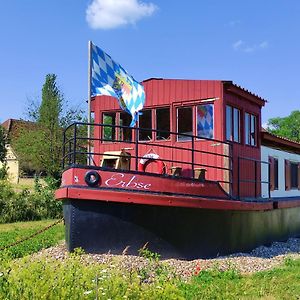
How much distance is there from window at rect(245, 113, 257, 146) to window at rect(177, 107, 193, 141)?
1.75 meters

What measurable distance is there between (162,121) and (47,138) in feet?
95.9

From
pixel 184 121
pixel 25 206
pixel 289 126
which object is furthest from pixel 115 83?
pixel 289 126

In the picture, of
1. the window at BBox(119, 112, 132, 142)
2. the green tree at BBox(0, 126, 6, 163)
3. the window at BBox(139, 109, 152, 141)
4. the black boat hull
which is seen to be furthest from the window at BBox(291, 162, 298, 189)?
the green tree at BBox(0, 126, 6, 163)

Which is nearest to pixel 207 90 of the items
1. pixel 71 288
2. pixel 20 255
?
pixel 20 255

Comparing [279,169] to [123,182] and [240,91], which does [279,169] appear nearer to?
[240,91]

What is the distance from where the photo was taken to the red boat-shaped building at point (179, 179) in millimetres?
8188

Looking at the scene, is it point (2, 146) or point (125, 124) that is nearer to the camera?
point (125, 124)

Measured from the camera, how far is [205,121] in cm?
1001

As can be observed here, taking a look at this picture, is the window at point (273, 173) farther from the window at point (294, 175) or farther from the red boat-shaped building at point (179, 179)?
the window at point (294, 175)

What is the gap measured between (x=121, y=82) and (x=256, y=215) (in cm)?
428

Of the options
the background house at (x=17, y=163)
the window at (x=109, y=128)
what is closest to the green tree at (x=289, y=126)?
the background house at (x=17, y=163)

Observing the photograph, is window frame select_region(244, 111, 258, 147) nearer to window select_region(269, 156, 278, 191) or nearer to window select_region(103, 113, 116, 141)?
window select_region(269, 156, 278, 191)

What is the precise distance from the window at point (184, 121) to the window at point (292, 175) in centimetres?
572

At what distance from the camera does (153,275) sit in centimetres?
743
